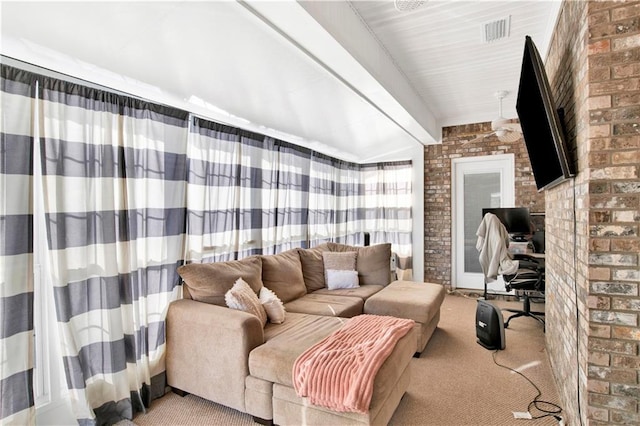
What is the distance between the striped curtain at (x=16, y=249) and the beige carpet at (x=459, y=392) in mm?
730

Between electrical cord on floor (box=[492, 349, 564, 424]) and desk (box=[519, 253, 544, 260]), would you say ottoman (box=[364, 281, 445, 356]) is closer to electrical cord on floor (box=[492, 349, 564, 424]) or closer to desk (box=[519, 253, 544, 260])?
electrical cord on floor (box=[492, 349, 564, 424])

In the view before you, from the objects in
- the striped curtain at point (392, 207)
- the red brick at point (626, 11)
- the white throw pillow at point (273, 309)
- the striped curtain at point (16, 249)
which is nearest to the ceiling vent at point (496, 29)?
the red brick at point (626, 11)

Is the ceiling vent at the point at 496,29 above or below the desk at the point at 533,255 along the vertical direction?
above

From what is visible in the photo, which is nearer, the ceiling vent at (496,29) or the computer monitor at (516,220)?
the ceiling vent at (496,29)

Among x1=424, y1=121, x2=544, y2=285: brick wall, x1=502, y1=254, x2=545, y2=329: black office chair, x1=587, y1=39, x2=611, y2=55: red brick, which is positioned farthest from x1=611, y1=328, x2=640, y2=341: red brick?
x1=424, y1=121, x2=544, y2=285: brick wall

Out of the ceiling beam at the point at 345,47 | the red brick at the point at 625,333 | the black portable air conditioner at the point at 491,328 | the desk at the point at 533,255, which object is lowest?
the black portable air conditioner at the point at 491,328

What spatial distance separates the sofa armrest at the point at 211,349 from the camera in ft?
7.06

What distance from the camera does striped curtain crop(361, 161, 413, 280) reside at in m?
5.58

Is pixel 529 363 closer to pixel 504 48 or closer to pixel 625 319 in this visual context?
pixel 625 319

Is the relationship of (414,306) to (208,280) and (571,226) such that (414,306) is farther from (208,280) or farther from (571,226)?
(208,280)

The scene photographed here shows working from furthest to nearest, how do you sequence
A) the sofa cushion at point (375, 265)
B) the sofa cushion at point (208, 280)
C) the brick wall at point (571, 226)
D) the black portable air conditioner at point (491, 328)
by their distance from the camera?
the sofa cushion at point (375, 265) < the black portable air conditioner at point (491, 328) < the sofa cushion at point (208, 280) < the brick wall at point (571, 226)

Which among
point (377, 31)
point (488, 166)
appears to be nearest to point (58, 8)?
point (377, 31)

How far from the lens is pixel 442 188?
5406 mm

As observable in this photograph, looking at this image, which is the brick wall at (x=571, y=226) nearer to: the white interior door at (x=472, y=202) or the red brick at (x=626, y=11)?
the red brick at (x=626, y=11)
